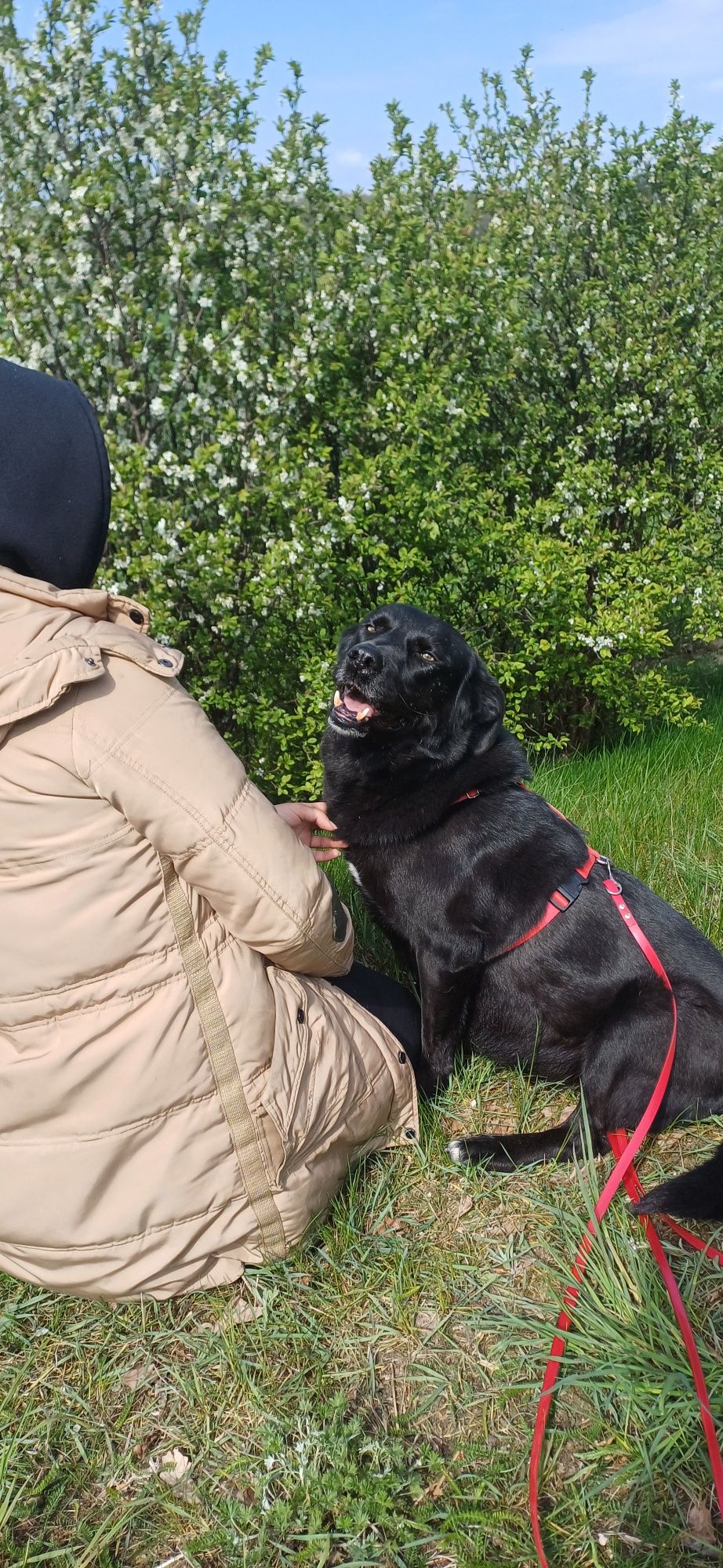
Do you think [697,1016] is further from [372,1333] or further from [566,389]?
[566,389]

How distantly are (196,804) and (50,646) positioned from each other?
35 cm

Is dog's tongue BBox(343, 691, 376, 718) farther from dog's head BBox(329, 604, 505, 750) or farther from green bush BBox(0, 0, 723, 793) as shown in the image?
green bush BBox(0, 0, 723, 793)

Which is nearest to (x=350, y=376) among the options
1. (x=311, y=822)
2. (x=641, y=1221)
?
(x=311, y=822)

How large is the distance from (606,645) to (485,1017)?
2.77m

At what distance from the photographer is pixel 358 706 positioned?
2805mm

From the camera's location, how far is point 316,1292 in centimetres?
212

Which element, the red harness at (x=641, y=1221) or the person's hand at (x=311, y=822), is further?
the person's hand at (x=311, y=822)

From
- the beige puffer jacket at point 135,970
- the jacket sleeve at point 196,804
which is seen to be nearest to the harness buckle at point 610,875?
the beige puffer jacket at point 135,970

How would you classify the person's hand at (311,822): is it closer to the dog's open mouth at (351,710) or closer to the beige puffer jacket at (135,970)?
the dog's open mouth at (351,710)

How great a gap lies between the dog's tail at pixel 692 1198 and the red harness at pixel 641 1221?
0.10 meters

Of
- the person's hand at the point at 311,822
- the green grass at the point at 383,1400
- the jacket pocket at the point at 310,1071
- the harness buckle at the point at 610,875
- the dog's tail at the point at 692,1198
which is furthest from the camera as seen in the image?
the person's hand at the point at 311,822

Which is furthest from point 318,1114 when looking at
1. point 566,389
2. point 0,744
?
point 566,389

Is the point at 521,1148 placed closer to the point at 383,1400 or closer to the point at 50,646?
the point at 383,1400

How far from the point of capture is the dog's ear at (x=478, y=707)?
2.79 metres
